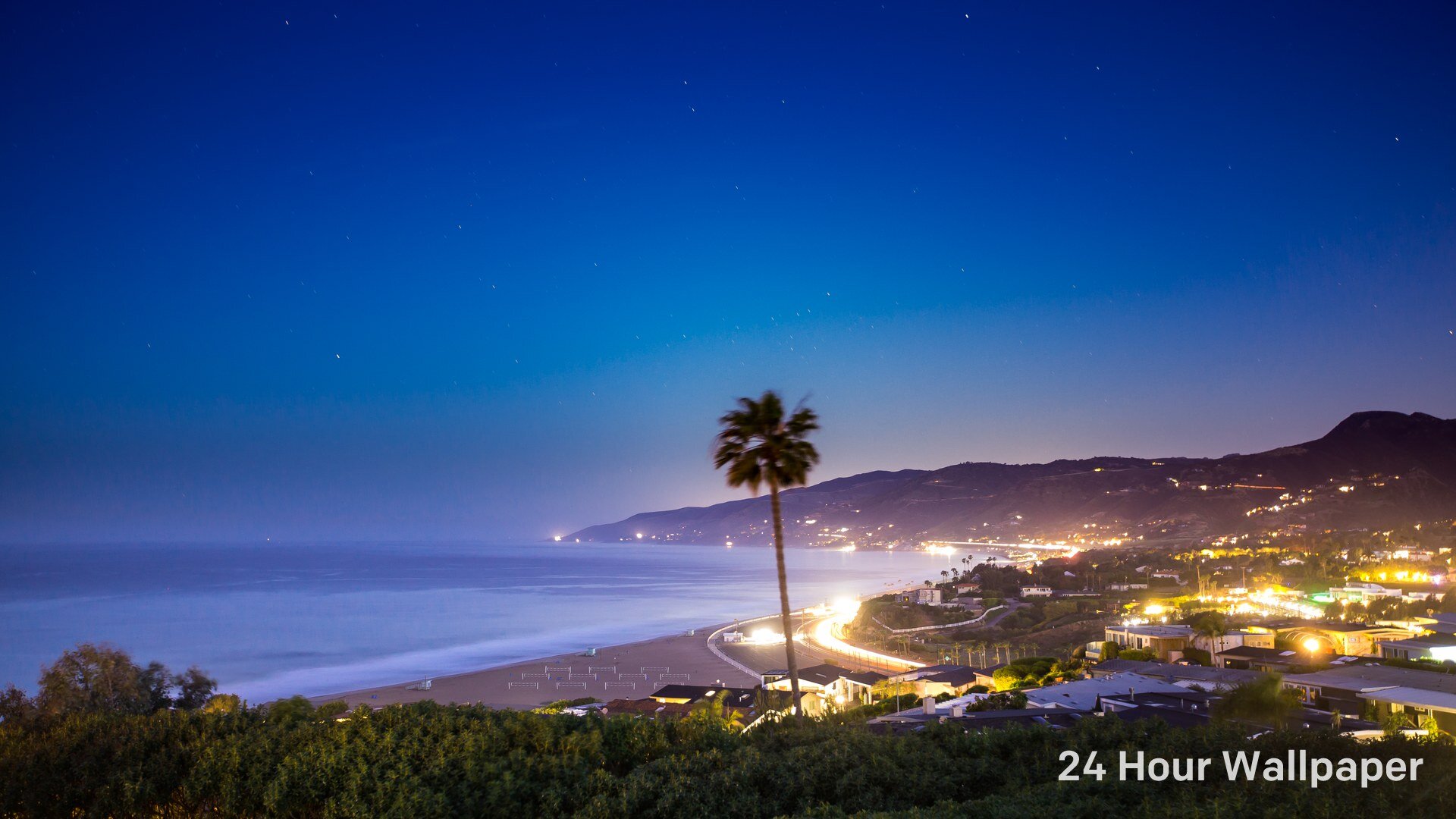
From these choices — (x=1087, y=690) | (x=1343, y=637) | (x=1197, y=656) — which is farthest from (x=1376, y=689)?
(x=1343, y=637)

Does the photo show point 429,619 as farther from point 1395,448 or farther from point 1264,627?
point 1395,448

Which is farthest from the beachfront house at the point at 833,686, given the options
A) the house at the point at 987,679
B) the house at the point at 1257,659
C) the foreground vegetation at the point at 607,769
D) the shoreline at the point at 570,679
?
the foreground vegetation at the point at 607,769

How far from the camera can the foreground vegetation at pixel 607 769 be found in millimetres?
6391

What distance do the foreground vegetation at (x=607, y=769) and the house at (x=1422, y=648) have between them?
1050 inches

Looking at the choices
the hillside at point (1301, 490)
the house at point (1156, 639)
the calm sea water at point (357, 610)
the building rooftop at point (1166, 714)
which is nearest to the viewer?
the building rooftop at point (1166, 714)

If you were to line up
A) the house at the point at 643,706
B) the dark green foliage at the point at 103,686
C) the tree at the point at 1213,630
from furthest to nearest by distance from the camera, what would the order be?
the tree at the point at 1213,630
the house at the point at 643,706
the dark green foliage at the point at 103,686

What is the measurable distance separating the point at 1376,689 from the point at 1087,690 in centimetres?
632

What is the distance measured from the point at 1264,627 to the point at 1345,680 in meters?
19.2

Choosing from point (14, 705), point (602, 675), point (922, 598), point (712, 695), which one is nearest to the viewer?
point (14, 705)

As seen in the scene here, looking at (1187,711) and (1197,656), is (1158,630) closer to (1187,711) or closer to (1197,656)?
(1197,656)

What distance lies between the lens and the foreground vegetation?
6.39 meters

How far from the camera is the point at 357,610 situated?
269 ft

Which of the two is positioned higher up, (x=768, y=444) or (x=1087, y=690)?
(x=768, y=444)

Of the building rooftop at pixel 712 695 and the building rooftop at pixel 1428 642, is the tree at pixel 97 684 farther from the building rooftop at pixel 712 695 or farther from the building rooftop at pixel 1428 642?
the building rooftop at pixel 1428 642
